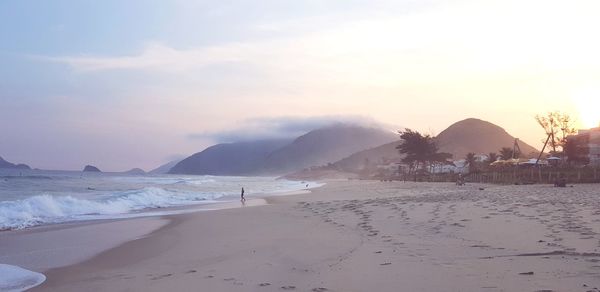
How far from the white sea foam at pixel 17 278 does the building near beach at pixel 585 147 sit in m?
63.9

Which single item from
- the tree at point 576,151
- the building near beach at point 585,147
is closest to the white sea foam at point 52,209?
the tree at point 576,151

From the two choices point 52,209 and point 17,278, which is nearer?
point 17,278

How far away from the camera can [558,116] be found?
230 feet

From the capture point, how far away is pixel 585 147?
210 ft

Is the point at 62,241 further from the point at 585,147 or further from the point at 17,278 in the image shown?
the point at 585,147

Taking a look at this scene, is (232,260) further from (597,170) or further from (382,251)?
(597,170)

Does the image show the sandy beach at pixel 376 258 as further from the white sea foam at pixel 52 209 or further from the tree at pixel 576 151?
the tree at pixel 576 151

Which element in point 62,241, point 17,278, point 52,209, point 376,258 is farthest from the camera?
point 52,209

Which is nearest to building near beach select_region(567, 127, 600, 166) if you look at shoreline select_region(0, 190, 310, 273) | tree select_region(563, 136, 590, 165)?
tree select_region(563, 136, 590, 165)

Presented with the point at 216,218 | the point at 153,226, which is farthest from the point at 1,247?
the point at 216,218

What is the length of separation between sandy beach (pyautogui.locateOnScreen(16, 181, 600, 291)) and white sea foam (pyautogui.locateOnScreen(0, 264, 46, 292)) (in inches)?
7.7

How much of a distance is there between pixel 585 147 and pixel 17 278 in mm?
70111

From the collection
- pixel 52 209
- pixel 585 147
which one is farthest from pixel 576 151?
pixel 52 209

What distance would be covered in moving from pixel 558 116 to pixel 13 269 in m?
74.8
